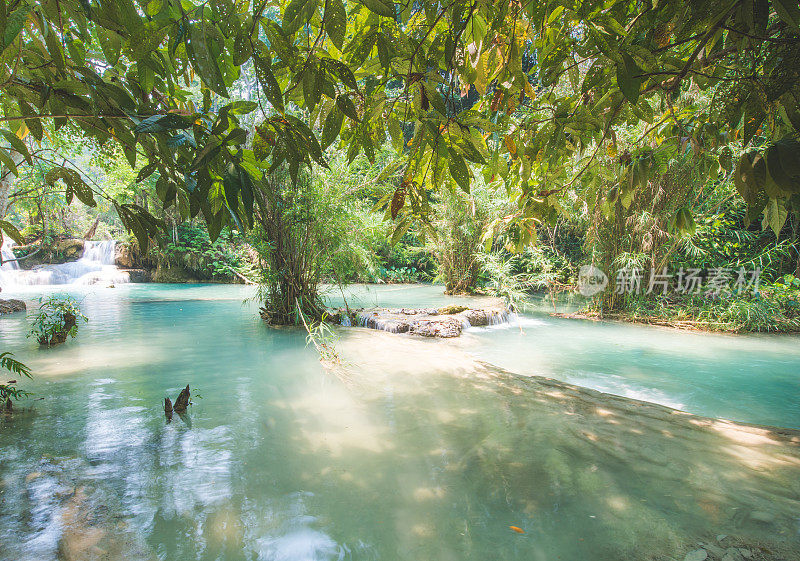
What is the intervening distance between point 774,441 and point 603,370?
2.11 metres

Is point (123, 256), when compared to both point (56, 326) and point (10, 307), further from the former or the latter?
point (56, 326)

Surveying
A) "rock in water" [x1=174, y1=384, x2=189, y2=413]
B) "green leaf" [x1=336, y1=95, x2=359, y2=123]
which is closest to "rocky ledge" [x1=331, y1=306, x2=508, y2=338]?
"rock in water" [x1=174, y1=384, x2=189, y2=413]

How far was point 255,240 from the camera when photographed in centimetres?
564

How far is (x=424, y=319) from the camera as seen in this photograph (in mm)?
6176

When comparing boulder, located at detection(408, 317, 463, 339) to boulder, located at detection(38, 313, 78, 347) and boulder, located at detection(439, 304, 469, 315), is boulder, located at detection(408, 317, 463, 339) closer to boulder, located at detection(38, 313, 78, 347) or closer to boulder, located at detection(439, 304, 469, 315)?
boulder, located at detection(439, 304, 469, 315)

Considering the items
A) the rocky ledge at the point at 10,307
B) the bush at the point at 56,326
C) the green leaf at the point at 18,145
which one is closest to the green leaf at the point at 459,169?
the green leaf at the point at 18,145

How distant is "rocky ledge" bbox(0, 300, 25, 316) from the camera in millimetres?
7166

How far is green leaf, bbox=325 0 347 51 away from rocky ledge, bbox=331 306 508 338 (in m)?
5.04

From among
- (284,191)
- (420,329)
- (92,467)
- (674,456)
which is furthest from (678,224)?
(284,191)

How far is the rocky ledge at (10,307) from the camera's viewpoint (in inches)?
282

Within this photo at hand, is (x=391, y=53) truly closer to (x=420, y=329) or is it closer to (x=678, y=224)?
(x=678, y=224)

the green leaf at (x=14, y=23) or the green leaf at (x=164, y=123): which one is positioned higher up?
the green leaf at (x=14, y=23)

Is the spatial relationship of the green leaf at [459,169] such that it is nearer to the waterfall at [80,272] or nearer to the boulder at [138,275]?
the waterfall at [80,272]

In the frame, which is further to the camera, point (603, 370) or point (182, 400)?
point (603, 370)
